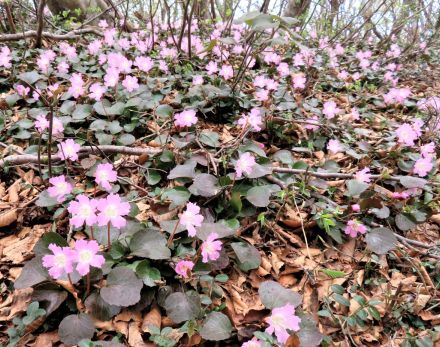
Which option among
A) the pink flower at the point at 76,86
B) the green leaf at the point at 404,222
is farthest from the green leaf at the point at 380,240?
the pink flower at the point at 76,86

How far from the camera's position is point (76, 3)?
4.80 metres

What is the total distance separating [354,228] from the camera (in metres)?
1.60

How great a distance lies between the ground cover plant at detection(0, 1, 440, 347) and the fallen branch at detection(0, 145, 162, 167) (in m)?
0.01

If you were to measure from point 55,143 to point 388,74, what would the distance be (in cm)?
316

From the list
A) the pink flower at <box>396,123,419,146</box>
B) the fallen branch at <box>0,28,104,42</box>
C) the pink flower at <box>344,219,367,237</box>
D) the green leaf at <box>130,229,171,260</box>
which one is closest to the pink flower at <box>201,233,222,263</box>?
the green leaf at <box>130,229,171,260</box>

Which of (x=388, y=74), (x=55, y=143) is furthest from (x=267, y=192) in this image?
(x=388, y=74)

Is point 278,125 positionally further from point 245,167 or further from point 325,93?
point 325,93

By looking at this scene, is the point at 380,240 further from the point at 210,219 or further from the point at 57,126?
the point at 57,126

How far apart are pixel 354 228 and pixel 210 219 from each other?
2.17 feet

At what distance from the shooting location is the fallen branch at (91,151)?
1.82 meters

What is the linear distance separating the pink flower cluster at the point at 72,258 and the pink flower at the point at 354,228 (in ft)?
3.59

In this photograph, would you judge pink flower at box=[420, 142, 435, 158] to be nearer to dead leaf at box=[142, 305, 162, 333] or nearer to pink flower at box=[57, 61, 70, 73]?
dead leaf at box=[142, 305, 162, 333]

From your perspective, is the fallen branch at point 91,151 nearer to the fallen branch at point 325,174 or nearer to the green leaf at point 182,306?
the fallen branch at point 325,174

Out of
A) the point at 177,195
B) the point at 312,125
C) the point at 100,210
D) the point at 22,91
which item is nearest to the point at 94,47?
the point at 22,91
